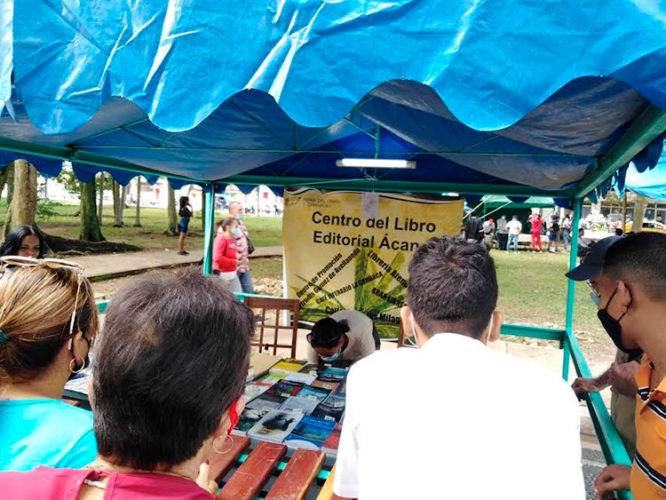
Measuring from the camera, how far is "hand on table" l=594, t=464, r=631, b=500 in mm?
1519

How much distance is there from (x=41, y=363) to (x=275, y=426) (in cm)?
129

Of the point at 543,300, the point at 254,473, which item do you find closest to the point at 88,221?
the point at 543,300

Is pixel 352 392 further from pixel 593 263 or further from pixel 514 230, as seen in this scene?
pixel 514 230

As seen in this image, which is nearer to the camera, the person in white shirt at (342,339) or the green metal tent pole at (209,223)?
the person in white shirt at (342,339)

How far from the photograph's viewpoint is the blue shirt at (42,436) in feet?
3.63

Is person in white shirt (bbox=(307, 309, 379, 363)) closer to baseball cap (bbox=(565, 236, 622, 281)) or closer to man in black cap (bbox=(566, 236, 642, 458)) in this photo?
man in black cap (bbox=(566, 236, 642, 458))

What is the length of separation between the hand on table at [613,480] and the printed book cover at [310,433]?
45.8 inches

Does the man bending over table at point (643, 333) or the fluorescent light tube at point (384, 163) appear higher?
the fluorescent light tube at point (384, 163)

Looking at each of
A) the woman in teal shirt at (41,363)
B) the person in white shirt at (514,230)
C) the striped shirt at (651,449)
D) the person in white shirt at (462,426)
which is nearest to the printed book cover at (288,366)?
the woman in teal shirt at (41,363)

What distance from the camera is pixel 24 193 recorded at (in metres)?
7.83

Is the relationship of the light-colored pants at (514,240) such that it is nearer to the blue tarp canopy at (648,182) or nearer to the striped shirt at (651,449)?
the blue tarp canopy at (648,182)

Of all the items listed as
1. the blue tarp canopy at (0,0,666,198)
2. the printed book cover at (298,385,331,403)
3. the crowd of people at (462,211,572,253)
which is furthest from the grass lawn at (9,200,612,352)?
the blue tarp canopy at (0,0,666,198)

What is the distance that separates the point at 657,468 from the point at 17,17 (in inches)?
99.0

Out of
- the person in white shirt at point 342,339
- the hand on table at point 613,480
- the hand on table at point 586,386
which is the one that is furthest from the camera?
the person in white shirt at point 342,339
